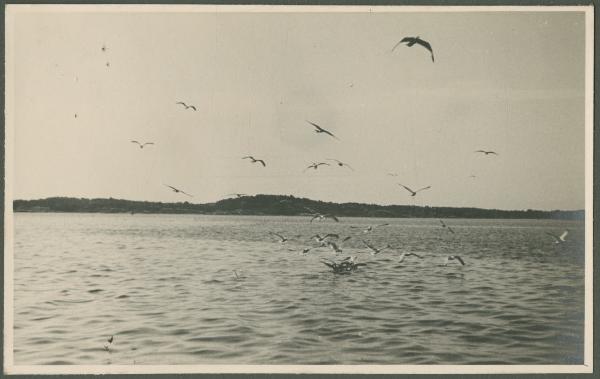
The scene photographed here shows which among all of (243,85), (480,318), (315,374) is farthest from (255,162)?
(480,318)

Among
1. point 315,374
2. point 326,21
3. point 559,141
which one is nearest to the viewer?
point 315,374

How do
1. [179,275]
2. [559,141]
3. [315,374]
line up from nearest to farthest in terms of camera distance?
[315,374], [559,141], [179,275]

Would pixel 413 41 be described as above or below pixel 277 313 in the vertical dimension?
above

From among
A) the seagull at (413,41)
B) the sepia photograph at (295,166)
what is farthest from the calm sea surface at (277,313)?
the seagull at (413,41)

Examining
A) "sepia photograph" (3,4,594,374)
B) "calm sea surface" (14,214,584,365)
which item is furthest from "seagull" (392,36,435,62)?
"calm sea surface" (14,214,584,365)

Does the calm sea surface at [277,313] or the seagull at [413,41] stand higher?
the seagull at [413,41]

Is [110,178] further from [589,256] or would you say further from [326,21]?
[589,256]

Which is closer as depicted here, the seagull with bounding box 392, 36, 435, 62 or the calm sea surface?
the calm sea surface

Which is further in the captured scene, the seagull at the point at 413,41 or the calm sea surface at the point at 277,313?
the seagull at the point at 413,41

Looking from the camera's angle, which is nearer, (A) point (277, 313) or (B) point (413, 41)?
(B) point (413, 41)

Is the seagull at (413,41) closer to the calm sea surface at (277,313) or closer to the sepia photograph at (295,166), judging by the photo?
the sepia photograph at (295,166)

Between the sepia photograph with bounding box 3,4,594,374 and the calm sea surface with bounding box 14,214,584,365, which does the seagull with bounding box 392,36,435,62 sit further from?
the calm sea surface with bounding box 14,214,584,365
